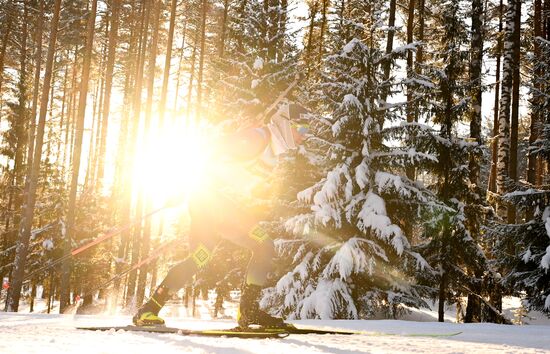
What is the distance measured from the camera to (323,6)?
68.0ft

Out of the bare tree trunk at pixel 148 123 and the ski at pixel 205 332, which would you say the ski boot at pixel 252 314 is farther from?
the bare tree trunk at pixel 148 123

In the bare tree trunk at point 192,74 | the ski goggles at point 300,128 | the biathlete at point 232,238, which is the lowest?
the biathlete at point 232,238

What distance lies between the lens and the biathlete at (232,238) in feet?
14.4

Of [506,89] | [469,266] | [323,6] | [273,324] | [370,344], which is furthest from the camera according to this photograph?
[323,6]

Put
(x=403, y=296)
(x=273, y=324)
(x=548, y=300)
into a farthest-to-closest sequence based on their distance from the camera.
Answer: (x=403, y=296) < (x=548, y=300) < (x=273, y=324)

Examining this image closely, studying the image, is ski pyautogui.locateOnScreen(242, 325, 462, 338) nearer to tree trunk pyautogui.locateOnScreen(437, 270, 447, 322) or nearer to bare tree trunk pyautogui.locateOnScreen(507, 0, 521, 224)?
tree trunk pyautogui.locateOnScreen(437, 270, 447, 322)

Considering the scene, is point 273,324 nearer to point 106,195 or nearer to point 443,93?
point 443,93

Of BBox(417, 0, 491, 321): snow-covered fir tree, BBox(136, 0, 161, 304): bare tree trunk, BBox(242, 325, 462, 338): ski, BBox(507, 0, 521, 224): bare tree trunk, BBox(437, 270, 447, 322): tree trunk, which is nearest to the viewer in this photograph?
BBox(242, 325, 462, 338): ski

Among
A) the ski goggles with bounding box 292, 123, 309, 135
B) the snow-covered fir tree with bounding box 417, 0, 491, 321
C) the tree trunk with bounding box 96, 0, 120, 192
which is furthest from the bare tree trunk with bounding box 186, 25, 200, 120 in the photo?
the ski goggles with bounding box 292, 123, 309, 135

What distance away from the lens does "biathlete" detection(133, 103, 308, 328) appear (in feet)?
14.4

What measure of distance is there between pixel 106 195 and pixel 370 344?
26.7 meters

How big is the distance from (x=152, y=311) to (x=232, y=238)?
1.06 metres

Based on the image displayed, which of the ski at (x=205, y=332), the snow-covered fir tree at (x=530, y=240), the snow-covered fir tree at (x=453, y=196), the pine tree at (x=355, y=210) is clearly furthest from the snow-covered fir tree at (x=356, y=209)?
the ski at (x=205, y=332)

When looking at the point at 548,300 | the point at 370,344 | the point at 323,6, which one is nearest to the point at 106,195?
the point at 323,6
